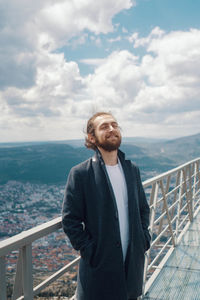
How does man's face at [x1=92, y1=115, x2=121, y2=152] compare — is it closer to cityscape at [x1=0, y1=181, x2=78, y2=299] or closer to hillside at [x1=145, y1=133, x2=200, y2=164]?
cityscape at [x1=0, y1=181, x2=78, y2=299]

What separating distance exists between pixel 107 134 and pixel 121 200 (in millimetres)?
345

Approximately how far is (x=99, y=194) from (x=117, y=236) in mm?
217

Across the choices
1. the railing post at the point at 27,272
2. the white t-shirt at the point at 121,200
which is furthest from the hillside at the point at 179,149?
the railing post at the point at 27,272

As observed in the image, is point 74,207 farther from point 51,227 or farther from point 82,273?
point 82,273

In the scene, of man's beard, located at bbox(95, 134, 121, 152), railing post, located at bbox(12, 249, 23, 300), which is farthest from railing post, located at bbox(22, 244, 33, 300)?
man's beard, located at bbox(95, 134, 121, 152)

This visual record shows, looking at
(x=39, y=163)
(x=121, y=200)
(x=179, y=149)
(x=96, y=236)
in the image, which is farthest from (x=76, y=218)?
(x=179, y=149)

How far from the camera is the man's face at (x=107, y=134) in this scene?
4.75 ft

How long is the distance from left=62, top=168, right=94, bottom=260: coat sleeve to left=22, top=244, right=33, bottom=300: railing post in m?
0.20

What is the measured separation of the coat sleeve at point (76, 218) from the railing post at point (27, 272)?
0.67ft

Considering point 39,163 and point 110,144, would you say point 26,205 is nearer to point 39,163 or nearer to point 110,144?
point 39,163

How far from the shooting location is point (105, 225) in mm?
Answer: 1333

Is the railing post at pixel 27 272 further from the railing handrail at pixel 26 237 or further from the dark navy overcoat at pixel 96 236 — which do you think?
the dark navy overcoat at pixel 96 236

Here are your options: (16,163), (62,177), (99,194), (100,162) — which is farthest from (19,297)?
(16,163)

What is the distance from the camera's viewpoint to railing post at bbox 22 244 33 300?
1193 mm
